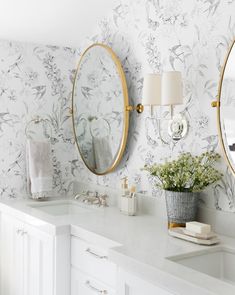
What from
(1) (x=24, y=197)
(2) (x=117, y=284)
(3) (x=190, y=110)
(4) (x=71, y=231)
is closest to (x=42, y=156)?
(1) (x=24, y=197)

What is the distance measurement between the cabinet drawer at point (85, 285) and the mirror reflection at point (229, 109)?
836 millimetres

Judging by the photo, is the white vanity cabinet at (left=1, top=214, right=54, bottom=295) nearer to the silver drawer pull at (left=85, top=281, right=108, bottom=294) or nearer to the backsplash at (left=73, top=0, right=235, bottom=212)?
the silver drawer pull at (left=85, top=281, right=108, bottom=294)

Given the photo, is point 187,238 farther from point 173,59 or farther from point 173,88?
point 173,59

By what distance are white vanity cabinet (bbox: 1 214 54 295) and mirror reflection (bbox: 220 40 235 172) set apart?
41.8 inches

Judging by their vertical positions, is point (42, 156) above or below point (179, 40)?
below

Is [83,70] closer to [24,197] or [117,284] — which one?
[24,197]

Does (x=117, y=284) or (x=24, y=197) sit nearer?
(x=117, y=284)

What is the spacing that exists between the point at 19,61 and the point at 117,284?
191 centimetres

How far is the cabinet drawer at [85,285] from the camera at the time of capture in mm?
2117

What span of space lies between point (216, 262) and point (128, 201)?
2.61ft

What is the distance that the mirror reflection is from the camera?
6.89 feet

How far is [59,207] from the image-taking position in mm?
3162

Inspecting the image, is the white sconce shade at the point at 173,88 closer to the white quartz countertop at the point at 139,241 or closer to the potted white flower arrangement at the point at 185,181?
the potted white flower arrangement at the point at 185,181

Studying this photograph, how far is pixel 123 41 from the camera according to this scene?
9.61 ft
